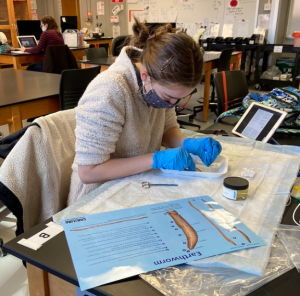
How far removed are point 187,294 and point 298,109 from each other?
1297mm

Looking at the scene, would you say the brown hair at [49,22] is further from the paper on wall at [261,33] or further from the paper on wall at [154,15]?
the paper on wall at [261,33]

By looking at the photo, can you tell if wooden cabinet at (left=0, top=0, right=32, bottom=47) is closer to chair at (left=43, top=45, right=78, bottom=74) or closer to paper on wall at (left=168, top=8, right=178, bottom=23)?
paper on wall at (left=168, top=8, right=178, bottom=23)

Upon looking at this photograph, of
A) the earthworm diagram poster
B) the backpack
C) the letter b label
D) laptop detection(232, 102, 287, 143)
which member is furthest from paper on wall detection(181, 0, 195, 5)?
the letter b label

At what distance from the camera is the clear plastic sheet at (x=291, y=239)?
0.67 meters

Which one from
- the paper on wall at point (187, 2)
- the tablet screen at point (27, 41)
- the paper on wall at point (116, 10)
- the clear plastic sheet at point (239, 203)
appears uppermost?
the paper on wall at point (187, 2)

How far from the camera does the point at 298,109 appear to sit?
62.5 inches

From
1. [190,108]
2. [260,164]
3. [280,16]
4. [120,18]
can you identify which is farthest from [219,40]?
[260,164]

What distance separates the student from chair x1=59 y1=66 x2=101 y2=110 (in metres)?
1.28

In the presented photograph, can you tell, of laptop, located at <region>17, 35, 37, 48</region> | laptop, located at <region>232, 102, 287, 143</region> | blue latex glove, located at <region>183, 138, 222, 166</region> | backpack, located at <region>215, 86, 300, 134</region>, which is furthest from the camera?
laptop, located at <region>17, 35, 37, 48</region>

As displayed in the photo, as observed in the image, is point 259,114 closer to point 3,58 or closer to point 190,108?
point 190,108

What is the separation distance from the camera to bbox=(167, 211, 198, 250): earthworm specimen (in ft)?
2.24

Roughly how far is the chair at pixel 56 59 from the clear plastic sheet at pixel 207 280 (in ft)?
10.7

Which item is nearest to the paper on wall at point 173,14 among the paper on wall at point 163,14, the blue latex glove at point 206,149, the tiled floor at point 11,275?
the paper on wall at point 163,14

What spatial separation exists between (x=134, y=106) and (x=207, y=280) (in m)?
0.61
